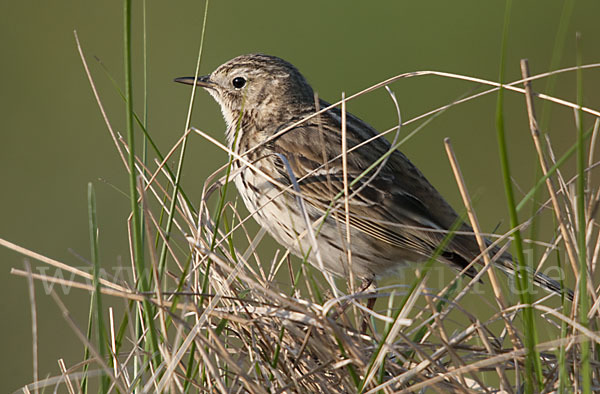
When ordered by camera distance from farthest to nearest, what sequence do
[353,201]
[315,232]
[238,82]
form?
1. [238,82]
2. [353,201]
3. [315,232]

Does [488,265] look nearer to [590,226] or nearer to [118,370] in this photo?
[590,226]

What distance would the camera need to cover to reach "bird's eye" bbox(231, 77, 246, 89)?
18.9 ft

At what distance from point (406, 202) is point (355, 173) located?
392 mm

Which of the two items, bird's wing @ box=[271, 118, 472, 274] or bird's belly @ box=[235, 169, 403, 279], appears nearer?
bird's belly @ box=[235, 169, 403, 279]

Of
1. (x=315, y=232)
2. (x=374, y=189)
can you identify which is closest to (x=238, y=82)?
(x=374, y=189)

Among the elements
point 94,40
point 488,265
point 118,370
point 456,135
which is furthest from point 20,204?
point 488,265

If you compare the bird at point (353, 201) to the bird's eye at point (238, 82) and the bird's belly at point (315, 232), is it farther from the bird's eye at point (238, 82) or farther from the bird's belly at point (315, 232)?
the bird's eye at point (238, 82)

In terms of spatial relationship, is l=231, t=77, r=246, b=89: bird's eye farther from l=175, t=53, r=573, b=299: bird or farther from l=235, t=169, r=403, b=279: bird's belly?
l=235, t=169, r=403, b=279: bird's belly

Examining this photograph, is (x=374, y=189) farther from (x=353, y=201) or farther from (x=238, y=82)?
(x=238, y=82)

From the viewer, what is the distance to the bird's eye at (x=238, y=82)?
18.9 ft

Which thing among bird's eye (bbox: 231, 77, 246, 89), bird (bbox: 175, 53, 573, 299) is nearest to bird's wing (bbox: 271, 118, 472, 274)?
bird (bbox: 175, 53, 573, 299)

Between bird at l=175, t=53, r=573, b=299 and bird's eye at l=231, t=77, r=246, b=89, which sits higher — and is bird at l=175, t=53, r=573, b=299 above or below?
below

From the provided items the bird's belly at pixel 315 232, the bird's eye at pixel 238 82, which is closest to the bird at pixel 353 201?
the bird's belly at pixel 315 232

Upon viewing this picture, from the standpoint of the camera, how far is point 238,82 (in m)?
5.77
